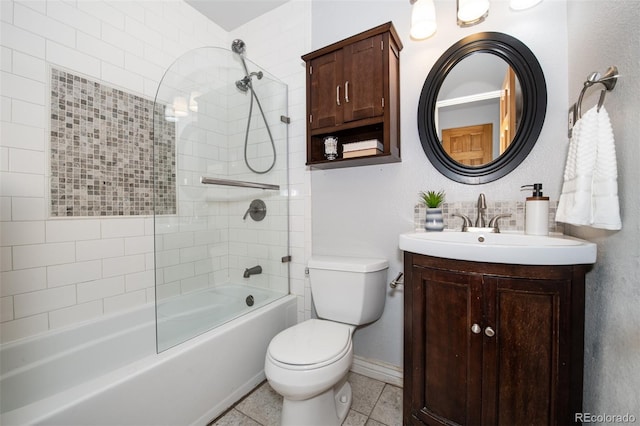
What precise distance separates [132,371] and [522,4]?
2.37 meters

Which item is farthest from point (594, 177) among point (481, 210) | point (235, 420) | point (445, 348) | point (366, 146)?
point (235, 420)

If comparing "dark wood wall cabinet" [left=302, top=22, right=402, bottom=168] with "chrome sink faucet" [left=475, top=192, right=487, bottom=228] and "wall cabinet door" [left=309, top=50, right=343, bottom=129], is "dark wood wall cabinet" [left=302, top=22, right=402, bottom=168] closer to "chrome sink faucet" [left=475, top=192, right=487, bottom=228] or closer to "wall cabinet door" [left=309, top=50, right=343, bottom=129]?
"wall cabinet door" [left=309, top=50, right=343, bottom=129]

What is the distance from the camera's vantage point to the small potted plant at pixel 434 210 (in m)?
1.34

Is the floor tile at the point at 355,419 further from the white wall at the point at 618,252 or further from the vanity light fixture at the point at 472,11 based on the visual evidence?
the vanity light fixture at the point at 472,11

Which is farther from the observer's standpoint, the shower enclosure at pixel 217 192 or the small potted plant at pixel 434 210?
the shower enclosure at pixel 217 192

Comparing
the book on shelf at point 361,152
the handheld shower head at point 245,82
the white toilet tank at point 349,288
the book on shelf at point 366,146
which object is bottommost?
the white toilet tank at point 349,288

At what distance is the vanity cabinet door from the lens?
0.94 m

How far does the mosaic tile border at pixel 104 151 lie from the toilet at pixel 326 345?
3.23ft

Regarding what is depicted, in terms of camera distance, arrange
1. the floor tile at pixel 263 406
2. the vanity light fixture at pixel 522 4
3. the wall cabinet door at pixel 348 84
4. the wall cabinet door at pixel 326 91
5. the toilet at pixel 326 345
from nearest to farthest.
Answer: the toilet at pixel 326 345 < the vanity light fixture at pixel 522 4 < the floor tile at pixel 263 406 < the wall cabinet door at pixel 348 84 < the wall cabinet door at pixel 326 91

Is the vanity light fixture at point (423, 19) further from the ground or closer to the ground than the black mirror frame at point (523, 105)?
further from the ground

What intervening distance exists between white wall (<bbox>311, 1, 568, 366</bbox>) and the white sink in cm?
31

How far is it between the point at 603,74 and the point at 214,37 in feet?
8.13

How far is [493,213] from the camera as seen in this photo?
4.28ft

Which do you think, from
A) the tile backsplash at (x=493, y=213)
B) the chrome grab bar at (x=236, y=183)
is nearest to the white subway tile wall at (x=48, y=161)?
the chrome grab bar at (x=236, y=183)
